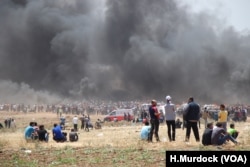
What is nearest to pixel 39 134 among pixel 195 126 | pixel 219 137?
pixel 195 126

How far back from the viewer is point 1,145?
1653 centimetres

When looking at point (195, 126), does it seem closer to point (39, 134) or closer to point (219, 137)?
point (219, 137)

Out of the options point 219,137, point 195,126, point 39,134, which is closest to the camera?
point 219,137

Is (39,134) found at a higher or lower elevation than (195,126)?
A: lower

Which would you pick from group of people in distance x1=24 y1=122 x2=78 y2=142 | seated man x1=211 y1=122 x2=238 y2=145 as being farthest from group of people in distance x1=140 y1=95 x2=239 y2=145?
group of people in distance x1=24 y1=122 x2=78 y2=142

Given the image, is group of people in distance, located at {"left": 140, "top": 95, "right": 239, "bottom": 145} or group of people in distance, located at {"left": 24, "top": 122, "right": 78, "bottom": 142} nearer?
group of people in distance, located at {"left": 140, "top": 95, "right": 239, "bottom": 145}

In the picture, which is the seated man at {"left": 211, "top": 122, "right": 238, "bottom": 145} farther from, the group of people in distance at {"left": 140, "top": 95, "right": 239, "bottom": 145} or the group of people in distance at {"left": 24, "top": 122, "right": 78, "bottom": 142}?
the group of people in distance at {"left": 24, "top": 122, "right": 78, "bottom": 142}

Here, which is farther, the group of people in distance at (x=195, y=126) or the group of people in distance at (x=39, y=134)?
the group of people in distance at (x=39, y=134)

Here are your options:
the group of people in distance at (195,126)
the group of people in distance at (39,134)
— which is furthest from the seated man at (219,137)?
the group of people in distance at (39,134)

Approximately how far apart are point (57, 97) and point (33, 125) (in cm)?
5281

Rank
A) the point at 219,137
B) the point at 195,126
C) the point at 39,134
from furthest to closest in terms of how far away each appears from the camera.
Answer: the point at 39,134 < the point at 195,126 < the point at 219,137

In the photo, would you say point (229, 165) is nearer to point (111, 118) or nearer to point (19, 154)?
point (19, 154)

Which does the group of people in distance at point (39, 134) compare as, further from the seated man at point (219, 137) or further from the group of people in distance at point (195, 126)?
the seated man at point (219, 137)

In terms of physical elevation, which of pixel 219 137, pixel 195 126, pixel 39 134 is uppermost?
pixel 195 126
